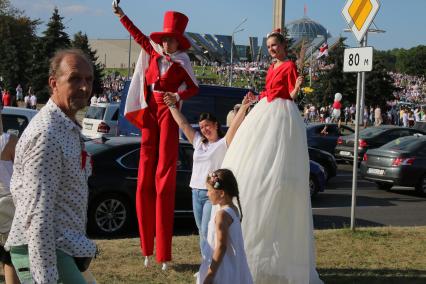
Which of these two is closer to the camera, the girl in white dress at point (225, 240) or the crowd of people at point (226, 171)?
the girl in white dress at point (225, 240)

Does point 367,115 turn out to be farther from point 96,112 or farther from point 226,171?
point 226,171

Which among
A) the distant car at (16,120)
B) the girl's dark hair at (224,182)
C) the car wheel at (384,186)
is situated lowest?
the car wheel at (384,186)

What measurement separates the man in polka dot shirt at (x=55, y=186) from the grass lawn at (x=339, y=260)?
3.22 m

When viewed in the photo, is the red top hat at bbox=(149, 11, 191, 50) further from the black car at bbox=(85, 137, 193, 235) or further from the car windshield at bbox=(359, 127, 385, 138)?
the car windshield at bbox=(359, 127, 385, 138)

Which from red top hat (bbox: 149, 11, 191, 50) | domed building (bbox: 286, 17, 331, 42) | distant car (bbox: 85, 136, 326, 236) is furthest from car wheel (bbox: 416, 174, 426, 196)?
domed building (bbox: 286, 17, 331, 42)

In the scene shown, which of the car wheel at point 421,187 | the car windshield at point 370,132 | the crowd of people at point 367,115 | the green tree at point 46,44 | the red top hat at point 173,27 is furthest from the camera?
the green tree at point 46,44

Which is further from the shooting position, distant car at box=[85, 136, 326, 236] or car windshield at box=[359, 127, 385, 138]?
car windshield at box=[359, 127, 385, 138]

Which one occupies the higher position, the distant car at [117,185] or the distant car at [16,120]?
the distant car at [16,120]

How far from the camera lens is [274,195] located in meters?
5.63

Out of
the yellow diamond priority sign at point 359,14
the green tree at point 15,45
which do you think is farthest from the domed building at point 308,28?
the yellow diamond priority sign at point 359,14

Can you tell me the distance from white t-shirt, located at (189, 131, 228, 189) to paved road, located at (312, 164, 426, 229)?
4.88 m

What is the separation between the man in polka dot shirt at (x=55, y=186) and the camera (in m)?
2.94

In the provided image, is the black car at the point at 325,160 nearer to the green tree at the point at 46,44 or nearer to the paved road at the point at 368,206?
the paved road at the point at 368,206

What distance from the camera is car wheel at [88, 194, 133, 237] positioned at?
981 centimetres
